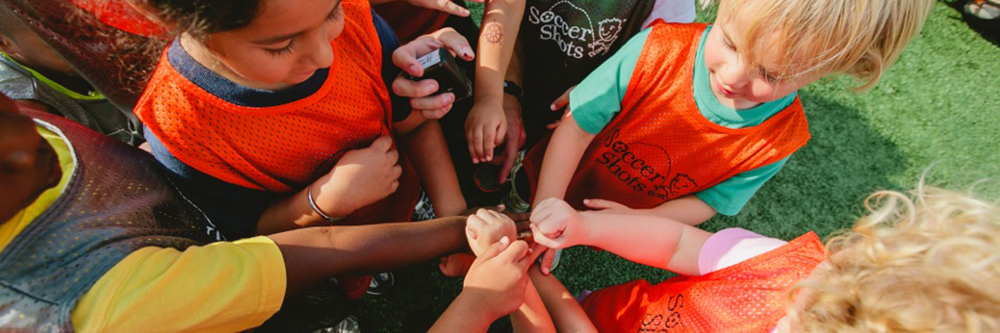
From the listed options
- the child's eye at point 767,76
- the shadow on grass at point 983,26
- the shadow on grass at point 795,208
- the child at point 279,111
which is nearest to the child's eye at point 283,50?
the child at point 279,111

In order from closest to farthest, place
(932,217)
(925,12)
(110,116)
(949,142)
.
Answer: (932,217) < (925,12) < (110,116) < (949,142)

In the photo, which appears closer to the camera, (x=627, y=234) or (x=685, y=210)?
(x=627, y=234)

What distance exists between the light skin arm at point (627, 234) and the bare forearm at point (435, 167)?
1.04 ft

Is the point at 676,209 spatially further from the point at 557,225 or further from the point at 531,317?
the point at 531,317

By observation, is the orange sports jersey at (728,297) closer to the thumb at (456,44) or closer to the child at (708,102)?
the child at (708,102)

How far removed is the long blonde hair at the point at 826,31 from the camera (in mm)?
912

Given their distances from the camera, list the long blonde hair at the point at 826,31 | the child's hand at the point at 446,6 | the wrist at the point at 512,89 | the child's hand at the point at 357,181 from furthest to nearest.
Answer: the wrist at the point at 512,89
the child's hand at the point at 446,6
the child's hand at the point at 357,181
the long blonde hair at the point at 826,31

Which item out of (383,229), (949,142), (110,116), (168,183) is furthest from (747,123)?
(949,142)

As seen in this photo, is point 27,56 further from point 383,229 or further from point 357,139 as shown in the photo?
point 383,229

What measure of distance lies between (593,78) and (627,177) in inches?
13.7

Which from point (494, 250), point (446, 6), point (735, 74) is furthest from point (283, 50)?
point (735, 74)

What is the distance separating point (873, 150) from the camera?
2.29 m

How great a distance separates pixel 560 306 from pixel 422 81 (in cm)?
70

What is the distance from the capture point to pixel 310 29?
0.81m
